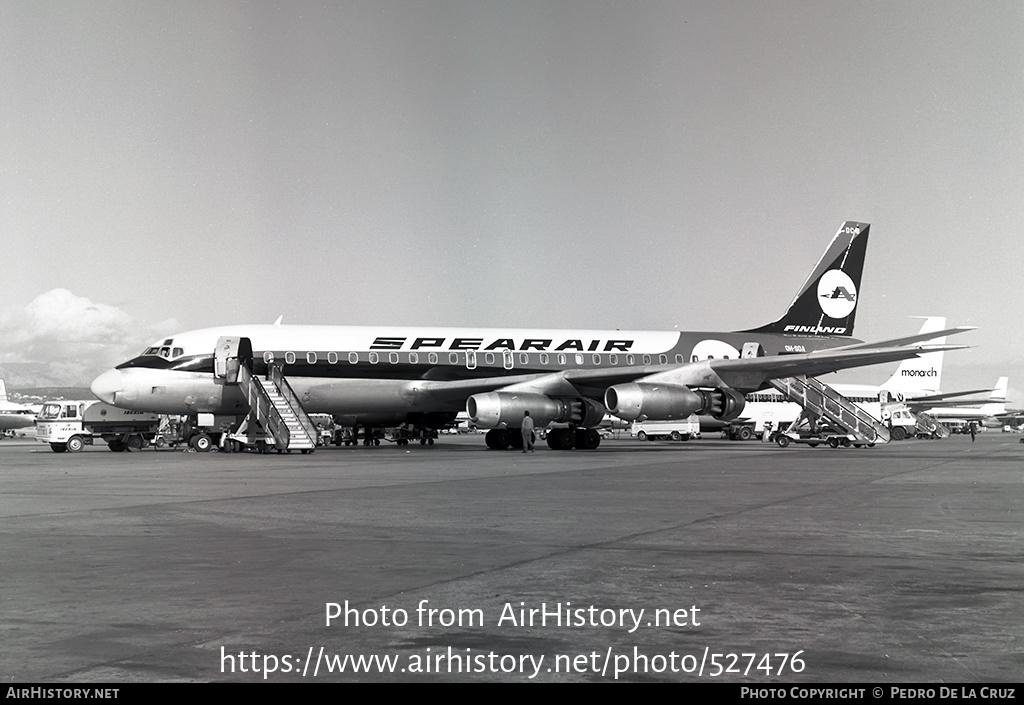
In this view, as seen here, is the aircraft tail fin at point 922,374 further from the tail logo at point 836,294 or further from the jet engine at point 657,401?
the jet engine at point 657,401

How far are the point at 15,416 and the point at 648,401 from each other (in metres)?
42.3

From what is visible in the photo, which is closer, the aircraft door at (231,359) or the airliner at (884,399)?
the aircraft door at (231,359)

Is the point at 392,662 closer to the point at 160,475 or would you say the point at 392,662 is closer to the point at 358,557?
the point at 358,557

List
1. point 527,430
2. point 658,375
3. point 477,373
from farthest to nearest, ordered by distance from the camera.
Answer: point 477,373 → point 658,375 → point 527,430

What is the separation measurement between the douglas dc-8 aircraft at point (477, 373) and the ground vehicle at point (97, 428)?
535 centimetres

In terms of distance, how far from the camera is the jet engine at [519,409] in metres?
29.9

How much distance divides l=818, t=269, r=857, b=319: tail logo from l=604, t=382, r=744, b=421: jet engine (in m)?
9.91

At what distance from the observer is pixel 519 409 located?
98.9 ft

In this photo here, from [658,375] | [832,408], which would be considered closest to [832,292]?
[832,408]

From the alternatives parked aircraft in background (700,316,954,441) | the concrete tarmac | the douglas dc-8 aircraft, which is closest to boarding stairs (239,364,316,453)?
the douglas dc-8 aircraft

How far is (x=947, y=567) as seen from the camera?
25.8 ft

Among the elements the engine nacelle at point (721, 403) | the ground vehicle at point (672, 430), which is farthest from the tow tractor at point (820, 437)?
the ground vehicle at point (672, 430)

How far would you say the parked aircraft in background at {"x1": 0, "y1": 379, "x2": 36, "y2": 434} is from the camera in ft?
191

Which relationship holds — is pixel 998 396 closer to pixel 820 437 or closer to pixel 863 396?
pixel 863 396
